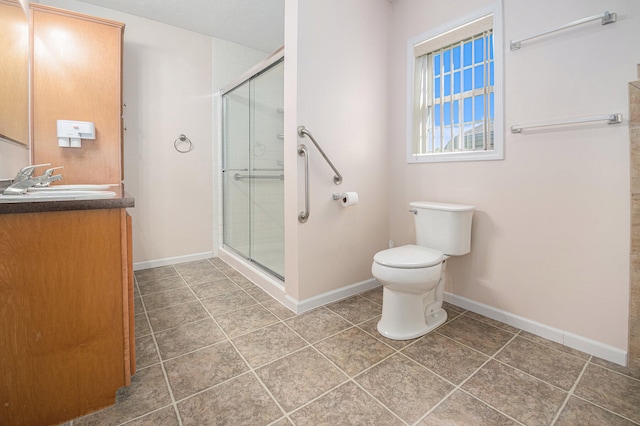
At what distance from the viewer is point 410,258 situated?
5.42 ft

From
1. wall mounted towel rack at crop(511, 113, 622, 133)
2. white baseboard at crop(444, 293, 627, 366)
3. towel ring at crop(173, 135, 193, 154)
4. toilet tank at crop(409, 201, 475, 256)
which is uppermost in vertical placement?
towel ring at crop(173, 135, 193, 154)

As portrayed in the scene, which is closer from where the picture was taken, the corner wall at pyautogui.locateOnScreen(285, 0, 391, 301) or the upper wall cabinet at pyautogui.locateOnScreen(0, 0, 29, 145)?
the upper wall cabinet at pyautogui.locateOnScreen(0, 0, 29, 145)

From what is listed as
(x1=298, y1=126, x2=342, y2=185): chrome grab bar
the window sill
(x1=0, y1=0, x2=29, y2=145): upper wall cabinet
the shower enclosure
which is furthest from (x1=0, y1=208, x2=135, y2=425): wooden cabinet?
the window sill

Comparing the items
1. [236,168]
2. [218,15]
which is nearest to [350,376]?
[236,168]

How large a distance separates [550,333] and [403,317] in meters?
0.81

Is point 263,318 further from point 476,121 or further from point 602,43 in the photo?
point 602,43

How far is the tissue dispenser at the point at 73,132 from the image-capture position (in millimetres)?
2072

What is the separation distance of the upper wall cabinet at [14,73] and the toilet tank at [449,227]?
235 centimetres

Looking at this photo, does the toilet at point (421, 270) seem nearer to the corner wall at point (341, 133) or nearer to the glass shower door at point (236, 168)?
the corner wall at point (341, 133)

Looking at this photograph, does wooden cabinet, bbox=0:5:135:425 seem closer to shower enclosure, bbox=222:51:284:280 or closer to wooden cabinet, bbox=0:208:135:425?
wooden cabinet, bbox=0:208:135:425

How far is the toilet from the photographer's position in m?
1.60

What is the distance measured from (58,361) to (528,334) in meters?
2.23

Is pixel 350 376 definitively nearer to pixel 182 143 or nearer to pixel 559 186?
pixel 559 186

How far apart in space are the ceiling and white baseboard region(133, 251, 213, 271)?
92.2 inches
